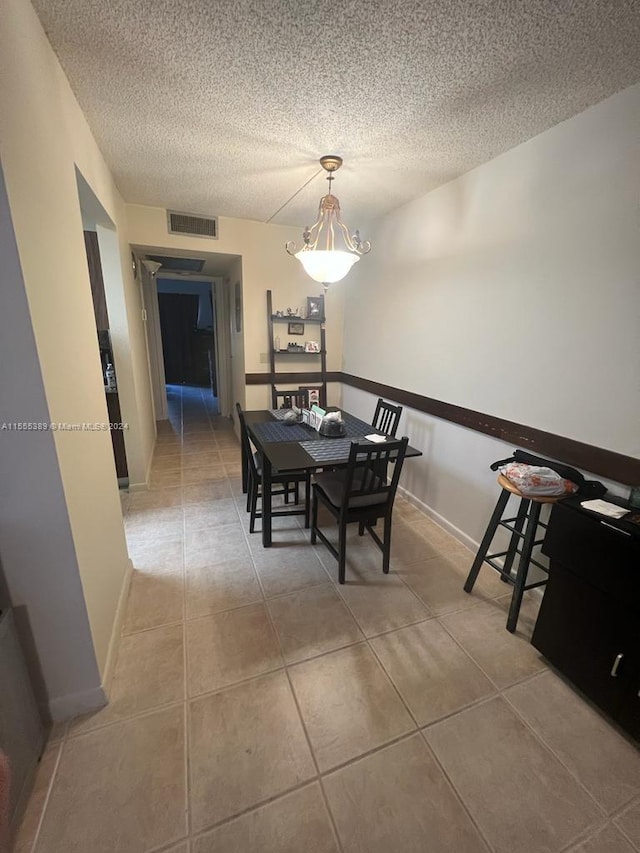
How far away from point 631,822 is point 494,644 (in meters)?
0.63

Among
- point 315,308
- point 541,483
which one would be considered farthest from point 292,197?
point 541,483

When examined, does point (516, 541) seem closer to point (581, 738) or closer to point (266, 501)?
point (581, 738)

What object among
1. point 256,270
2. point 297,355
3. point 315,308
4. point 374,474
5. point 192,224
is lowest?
point 374,474

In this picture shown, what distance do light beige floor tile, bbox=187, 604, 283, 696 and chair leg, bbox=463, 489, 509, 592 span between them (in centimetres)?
112

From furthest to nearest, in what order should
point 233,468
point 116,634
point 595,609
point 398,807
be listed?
1. point 233,468
2. point 116,634
3. point 595,609
4. point 398,807

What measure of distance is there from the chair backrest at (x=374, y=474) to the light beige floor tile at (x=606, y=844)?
132cm

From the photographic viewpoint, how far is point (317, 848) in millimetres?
984

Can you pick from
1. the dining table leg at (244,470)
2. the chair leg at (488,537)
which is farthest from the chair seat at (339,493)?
the dining table leg at (244,470)

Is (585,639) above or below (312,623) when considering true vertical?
above

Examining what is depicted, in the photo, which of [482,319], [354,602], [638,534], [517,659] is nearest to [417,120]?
[482,319]

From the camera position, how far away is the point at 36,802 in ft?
3.47

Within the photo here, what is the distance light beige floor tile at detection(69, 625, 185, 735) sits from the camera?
1305 mm

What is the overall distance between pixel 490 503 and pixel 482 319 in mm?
1170

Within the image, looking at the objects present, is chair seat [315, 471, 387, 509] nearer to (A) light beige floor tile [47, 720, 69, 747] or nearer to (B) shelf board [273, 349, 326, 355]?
(A) light beige floor tile [47, 720, 69, 747]
